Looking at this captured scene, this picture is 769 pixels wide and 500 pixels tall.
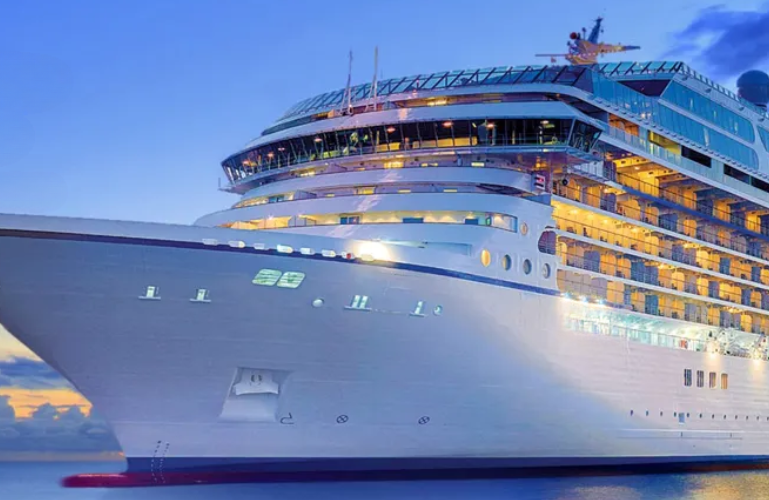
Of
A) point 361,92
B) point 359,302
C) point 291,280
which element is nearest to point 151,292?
point 291,280

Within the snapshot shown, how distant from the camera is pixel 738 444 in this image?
32.0m

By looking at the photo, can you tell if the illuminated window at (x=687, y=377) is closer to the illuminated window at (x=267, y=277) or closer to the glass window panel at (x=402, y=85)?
the glass window panel at (x=402, y=85)

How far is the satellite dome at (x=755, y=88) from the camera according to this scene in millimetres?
42688

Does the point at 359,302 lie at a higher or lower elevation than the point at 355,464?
higher

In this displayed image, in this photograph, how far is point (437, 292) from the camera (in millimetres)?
21156

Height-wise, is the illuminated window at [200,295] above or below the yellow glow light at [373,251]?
below

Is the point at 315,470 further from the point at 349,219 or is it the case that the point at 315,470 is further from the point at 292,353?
the point at 349,219

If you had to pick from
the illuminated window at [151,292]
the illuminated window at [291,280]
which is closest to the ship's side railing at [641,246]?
the illuminated window at [291,280]

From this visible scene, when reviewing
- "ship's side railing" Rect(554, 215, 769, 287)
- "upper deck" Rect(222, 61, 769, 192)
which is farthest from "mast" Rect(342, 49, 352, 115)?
"ship's side railing" Rect(554, 215, 769, 287)

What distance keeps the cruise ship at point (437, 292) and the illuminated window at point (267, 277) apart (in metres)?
0.03

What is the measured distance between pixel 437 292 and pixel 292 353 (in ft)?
11.2

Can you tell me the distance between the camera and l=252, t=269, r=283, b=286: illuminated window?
63.4 ft

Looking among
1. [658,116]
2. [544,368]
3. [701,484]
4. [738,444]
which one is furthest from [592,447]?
[658,116]

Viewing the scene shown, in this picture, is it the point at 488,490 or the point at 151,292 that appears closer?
the point at 151,292
